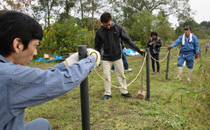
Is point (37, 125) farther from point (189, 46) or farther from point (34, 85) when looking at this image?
point (189, 46)

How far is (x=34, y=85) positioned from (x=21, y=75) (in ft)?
0.27

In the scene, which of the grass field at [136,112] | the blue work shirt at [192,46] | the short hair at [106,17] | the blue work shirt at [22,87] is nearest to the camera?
the blue work shirt at [22,87]

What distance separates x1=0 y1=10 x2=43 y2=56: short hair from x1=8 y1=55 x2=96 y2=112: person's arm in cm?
17

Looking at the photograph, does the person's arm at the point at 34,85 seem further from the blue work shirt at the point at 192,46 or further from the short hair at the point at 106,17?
the blue work shirt at the point at 192,46

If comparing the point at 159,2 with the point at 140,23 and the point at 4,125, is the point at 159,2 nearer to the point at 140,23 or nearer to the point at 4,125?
the point at 140,23

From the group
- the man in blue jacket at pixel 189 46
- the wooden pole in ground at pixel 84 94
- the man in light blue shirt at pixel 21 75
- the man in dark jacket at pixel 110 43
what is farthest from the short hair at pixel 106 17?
the man in blue jacket at pixel 189 46

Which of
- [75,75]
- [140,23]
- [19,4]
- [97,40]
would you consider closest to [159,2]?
[140,23]

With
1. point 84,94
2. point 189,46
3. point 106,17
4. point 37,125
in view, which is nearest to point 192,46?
point 189,46

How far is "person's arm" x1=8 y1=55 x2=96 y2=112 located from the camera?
0.84 meters

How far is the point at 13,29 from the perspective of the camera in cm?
92

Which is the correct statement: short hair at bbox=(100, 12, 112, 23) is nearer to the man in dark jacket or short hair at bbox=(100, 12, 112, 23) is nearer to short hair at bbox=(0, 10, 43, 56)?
the man in dark jacket

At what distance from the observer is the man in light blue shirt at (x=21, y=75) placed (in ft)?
2.74

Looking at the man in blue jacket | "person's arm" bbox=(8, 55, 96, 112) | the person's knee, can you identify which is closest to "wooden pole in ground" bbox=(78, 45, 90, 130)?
the person's knee

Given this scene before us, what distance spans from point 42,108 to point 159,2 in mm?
27783
